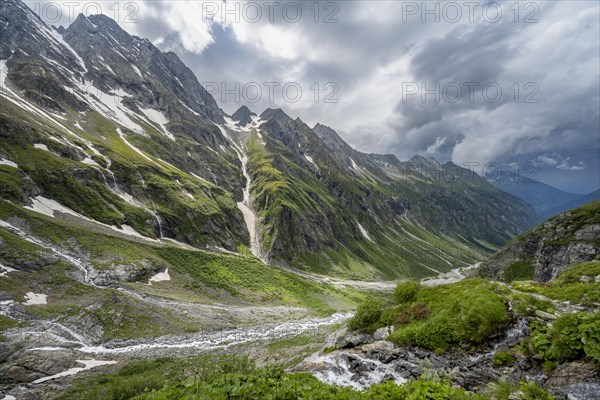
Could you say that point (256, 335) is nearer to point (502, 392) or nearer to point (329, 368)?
point (329, 368)

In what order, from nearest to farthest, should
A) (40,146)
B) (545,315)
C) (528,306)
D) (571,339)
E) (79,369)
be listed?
(571,339) < (545,315) < (528,306) < (79,369) < (40,146)

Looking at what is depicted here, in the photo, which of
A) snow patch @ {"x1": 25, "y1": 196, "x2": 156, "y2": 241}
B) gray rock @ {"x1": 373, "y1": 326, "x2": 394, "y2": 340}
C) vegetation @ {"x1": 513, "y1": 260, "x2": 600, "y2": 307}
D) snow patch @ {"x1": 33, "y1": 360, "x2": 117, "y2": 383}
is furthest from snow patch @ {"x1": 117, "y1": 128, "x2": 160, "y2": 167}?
vegetation @ {"x1": 513, "y1": 260, "x2": 600, "y2": 307}

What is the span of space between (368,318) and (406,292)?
347 centimetres

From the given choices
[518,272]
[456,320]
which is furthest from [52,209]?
[518,272]

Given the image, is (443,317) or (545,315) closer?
(545,315)

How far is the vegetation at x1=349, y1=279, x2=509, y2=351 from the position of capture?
13.1 metres

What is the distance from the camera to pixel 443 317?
14.8m

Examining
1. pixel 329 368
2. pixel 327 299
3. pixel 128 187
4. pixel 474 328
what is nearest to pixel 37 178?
pixel 128 187

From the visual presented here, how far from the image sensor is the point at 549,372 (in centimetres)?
925

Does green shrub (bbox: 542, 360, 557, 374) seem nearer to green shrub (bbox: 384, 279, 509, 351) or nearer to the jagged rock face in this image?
green shrub (bbox: 384, 279, 509, 351)

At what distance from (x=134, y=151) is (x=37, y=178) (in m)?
74.0

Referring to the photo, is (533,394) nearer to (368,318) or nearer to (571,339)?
(571,339)

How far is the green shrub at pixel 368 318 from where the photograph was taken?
64.0 feet

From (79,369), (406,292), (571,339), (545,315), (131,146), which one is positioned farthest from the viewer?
(131,146)
